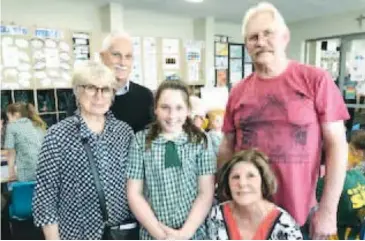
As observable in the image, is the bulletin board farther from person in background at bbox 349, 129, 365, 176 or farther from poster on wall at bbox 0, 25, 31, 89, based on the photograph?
person in background at bbox 349, 129, 365, 176

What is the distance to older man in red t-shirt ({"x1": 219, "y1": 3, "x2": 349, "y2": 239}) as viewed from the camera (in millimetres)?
1286

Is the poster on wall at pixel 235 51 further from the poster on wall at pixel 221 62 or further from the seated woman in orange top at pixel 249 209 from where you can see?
the seated woman in orange top at pixel 249 209

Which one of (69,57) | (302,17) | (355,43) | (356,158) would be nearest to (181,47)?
(69,57)

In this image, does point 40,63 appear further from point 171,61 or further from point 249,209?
point 249,209

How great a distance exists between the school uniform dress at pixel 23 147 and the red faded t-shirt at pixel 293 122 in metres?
2.38

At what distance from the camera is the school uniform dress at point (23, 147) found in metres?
3.09

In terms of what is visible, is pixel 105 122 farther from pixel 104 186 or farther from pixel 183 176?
pixel 183 176

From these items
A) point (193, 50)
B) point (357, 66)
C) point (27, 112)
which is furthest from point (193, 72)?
point (27, 112)

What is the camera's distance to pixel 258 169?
1347mm

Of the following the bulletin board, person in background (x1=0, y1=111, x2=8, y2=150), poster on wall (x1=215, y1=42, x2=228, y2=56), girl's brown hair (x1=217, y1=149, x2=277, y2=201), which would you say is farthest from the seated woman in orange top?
poster on wall (x1=215, y1=42, x2=228, y2=56)

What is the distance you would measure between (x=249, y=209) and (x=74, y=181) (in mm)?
699

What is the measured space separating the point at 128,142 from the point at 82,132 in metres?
0.19

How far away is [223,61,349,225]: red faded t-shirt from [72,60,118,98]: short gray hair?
56 centimetres

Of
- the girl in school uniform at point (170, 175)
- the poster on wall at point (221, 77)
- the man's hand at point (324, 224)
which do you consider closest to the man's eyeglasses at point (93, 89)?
the girl in school uniform at point (170, 175)
